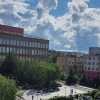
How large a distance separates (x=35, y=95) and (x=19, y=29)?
4232cm

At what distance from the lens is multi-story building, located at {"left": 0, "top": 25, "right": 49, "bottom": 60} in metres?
136

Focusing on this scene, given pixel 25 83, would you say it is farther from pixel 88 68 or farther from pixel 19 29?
pixel 88 68

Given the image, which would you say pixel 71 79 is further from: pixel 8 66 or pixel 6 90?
pixel 6 90

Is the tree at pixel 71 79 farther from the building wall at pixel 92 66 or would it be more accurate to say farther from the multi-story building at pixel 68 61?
the multi-story building at pixel 68 61

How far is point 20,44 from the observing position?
5600 inches

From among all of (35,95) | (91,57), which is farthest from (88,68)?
(35,95)

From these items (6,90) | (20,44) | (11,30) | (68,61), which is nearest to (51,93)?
(20,44)

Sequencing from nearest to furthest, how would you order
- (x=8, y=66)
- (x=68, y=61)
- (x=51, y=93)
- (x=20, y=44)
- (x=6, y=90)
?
(x=6, y=90) → (x=51, y=93) → (x=8, y=66) → (x=20, y=44) → (x=68, y=61)

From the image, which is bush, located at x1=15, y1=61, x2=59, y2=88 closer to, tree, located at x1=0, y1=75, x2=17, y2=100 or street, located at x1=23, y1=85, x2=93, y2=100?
street, located at x1=23, y1=85, x2=93, y2=100

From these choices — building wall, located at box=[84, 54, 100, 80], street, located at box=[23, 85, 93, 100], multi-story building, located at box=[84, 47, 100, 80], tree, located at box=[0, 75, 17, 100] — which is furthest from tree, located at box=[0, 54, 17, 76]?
tree, located at box=[0, 75, 17, 100]

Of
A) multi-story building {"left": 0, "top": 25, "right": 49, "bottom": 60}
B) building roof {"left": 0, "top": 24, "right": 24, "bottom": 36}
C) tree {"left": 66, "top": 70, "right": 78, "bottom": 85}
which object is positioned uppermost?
building roof {"left": 0, "top": 24, "right": 24, "bottom": 36}

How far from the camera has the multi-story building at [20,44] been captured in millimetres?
136000

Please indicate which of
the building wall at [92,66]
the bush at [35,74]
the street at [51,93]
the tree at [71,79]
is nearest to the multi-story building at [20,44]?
the bush at [35,74]

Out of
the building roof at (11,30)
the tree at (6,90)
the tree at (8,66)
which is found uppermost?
the building roof at (11,30)
